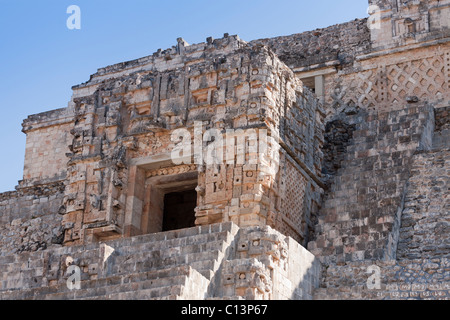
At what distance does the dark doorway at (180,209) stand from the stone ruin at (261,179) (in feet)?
0.13

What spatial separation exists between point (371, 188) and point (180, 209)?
4.48 m

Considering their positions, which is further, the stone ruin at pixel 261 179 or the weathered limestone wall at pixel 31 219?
the weathered limestone wall at pixel 31 219

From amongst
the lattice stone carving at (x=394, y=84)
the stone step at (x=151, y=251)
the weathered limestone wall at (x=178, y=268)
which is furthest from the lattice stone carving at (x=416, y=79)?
the stone step at (x=151, y=251)

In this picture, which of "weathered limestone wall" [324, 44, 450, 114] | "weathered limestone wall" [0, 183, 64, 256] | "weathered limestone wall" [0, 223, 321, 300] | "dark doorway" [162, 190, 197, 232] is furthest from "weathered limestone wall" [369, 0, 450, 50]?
"weathered limestone wall" [0, 223, 321, 300]

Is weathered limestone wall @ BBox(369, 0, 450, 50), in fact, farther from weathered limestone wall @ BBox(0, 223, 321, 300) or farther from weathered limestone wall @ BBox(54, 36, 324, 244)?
weathered limestone wall @ BBox(0, 223, 321, 300)

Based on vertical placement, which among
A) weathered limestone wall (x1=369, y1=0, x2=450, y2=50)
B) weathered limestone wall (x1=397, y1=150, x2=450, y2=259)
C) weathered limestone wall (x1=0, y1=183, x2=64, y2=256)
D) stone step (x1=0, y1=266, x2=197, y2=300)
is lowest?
stone step (x1=0, y1=266, x2=197, y2=300)

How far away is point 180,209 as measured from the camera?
1939 cm

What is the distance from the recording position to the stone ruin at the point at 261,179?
1288 cm

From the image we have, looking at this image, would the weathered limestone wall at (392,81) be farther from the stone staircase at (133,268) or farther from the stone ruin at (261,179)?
the stone staircase at (133,268)

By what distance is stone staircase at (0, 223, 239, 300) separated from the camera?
11.7m

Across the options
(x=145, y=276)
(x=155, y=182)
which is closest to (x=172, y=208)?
(x=155, y=182)

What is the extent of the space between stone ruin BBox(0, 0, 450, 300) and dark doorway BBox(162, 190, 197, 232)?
4 cm

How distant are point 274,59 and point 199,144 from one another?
1.97 meters

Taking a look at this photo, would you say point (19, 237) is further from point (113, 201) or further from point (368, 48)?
point (368, 48)
